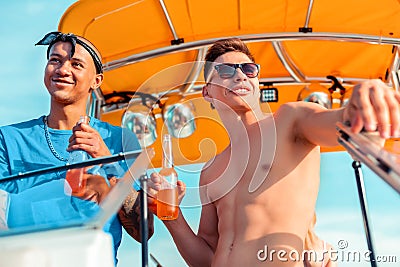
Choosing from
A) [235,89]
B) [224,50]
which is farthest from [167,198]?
[224,50]

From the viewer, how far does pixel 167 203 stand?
1822mm

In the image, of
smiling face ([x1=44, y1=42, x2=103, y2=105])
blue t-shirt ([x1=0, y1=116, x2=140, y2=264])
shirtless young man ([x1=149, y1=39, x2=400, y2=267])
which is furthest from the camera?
smiling face ([x1=44, y1=42, x2=103, y2=105])

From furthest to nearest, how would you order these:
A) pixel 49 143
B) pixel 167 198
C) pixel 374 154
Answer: pixel 49 143 → pixel 167 198 → pixel 374 154

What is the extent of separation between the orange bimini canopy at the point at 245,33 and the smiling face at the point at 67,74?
3.95ft

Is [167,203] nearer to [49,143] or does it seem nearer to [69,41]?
[49,143]

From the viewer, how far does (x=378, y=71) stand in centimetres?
401

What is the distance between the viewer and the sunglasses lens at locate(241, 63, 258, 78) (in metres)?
1.99

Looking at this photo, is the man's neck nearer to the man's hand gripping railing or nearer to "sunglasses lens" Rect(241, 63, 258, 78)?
"sunglasses lens" Rect(241, 63, 258, 78)

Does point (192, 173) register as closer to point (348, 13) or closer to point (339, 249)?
point (339, 249)

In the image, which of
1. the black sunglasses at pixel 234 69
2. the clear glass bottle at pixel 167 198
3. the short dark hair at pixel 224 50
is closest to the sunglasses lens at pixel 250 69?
the black sunglasses at pixel 234 69

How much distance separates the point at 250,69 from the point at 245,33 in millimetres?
1750

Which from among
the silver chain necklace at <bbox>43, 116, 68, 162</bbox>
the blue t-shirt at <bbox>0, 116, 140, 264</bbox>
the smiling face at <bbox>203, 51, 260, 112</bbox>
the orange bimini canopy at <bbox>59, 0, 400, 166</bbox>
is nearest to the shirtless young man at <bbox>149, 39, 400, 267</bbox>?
the smiling face at <bbox>203, 51, 260, 112</bbox>

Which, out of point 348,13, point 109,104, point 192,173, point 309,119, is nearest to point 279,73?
point 348,13

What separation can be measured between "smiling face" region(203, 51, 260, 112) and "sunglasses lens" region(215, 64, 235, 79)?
1 cm
